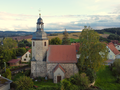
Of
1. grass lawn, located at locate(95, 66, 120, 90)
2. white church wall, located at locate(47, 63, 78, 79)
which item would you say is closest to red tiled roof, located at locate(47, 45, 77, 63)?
white church wall, located at locate(47, 63, 78, 79)

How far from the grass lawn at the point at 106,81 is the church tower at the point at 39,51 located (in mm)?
13569

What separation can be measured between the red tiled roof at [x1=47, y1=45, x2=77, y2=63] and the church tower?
5.30 feet

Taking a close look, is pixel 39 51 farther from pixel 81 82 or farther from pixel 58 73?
pixel 81 82

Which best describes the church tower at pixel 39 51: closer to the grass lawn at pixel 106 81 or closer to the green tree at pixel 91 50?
the green tree at pixel 91 50

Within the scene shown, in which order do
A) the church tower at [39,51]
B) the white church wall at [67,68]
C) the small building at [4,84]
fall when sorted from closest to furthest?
the small building at [4,84]
the white church wall at [67,68]
the church tower at [39,51]

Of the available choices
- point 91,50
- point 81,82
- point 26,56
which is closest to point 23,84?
point 81,82

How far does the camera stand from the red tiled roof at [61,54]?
25844 millimetres

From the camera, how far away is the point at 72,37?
3191 inches

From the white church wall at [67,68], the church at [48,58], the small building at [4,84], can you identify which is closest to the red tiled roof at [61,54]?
the church at [48,58]

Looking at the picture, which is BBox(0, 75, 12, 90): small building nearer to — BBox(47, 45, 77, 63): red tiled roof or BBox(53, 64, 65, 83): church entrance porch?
BBox(53, 64, 65, 83): church entrance porch

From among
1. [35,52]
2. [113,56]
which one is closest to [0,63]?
[35,52]

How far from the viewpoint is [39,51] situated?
26.7 m

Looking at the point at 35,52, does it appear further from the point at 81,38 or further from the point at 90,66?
the point at 90,66

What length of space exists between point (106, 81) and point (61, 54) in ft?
40.2
